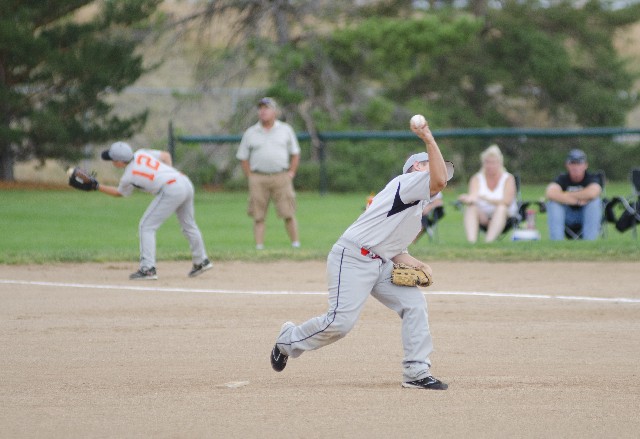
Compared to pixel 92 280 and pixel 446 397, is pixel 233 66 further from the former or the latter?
pixel 446 397

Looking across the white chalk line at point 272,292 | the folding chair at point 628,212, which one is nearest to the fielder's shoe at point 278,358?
the white chalk line at point 272,292

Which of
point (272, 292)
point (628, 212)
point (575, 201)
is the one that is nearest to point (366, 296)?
point (272, 292)

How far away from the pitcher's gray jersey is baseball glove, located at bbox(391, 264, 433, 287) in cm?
15

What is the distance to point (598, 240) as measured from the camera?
50.2 feet

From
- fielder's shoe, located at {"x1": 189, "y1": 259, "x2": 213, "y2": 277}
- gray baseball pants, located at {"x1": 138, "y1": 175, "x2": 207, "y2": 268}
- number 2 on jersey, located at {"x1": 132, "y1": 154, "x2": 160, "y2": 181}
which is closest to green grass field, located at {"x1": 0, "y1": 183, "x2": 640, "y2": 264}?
fielder's shoe, located at {"x1": 189, "y1": 259, "x2": 213, "y2": 277}

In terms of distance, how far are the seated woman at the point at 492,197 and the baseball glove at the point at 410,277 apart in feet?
26.8

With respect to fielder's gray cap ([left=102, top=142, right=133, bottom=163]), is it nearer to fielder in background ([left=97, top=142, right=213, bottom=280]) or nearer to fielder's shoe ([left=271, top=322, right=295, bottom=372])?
fielder in background ([left=97, top=142, right=213, bottom=280])

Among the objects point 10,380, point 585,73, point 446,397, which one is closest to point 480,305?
point 446,397

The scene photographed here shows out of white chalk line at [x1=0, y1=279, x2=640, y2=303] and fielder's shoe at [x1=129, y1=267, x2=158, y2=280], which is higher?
fielder's shoe at [x1=129, y1=267, x2=158, y2=280]

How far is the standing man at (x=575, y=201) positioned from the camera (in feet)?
49.2

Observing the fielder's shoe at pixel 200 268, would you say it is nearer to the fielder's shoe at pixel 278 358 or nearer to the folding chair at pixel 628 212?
the fielder's shoe at pixel 278 358

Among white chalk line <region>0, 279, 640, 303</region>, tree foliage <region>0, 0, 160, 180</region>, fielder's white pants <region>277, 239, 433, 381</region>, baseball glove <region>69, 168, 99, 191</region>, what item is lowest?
white chalk line <region>0, 279, 640, 303</region>

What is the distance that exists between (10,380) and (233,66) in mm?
19639

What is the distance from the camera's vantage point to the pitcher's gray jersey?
695 centimetres
